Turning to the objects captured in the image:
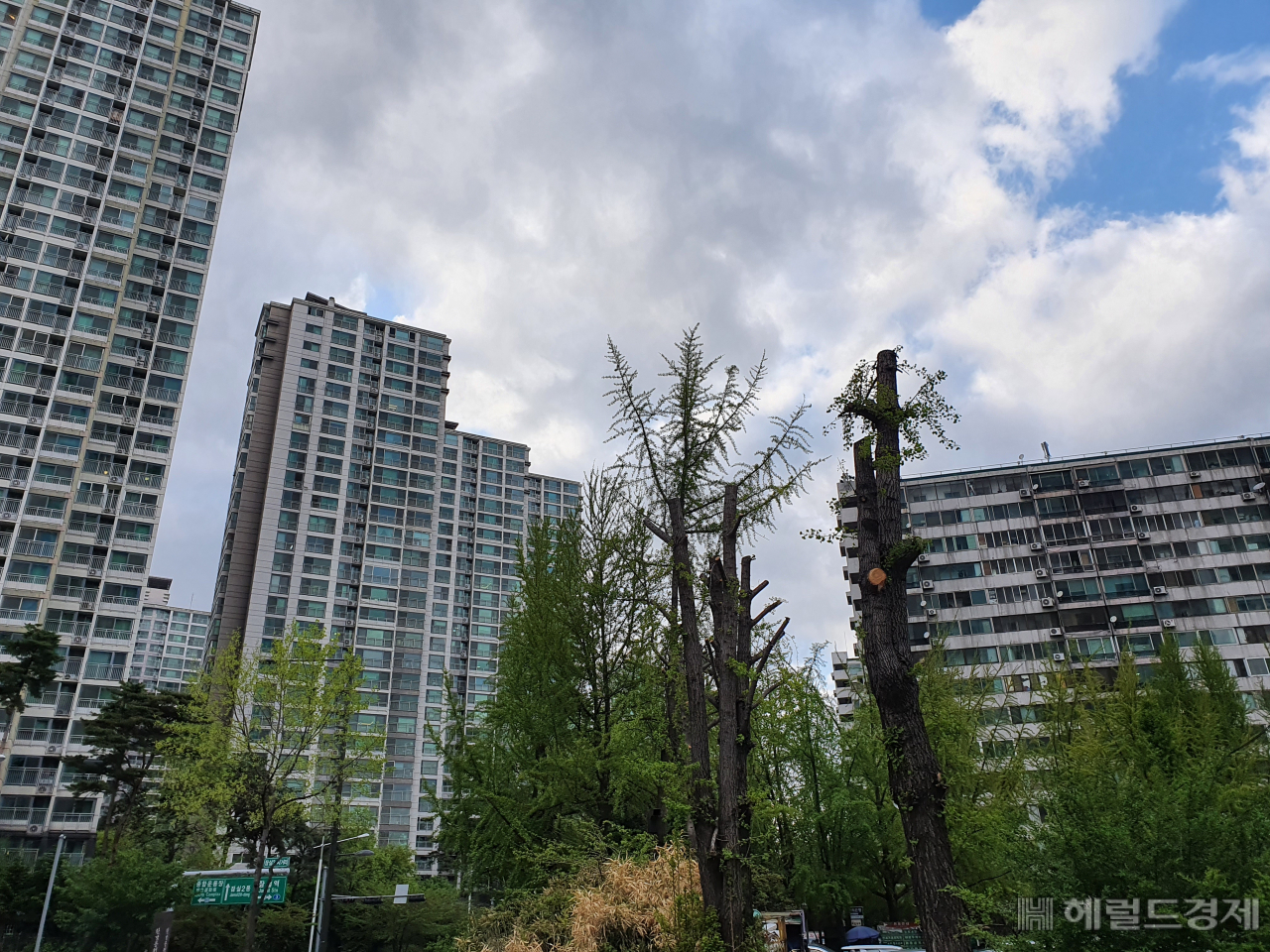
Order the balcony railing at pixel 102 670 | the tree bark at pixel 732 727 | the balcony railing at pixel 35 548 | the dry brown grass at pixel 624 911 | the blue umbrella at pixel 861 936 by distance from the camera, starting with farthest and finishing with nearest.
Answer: the balcony railing at pixel 102 670 → the balcony railing at pixel 35 548 → the blue umbrella at pixel 861 936 → the dry brown grass at pixel 624 911 → the tree bark at pixel 732 727

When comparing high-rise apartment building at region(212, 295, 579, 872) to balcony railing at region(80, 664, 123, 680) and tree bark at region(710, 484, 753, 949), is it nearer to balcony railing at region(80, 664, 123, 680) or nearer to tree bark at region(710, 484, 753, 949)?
balcony railing at region(80, 664, 123, 680)

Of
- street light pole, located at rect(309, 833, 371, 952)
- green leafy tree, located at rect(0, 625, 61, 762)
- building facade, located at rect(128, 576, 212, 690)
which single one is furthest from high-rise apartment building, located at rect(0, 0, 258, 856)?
building facade, located at rect(128, 576, 212, 690)

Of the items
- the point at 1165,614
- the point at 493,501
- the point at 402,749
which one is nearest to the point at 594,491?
the point at 1165,614

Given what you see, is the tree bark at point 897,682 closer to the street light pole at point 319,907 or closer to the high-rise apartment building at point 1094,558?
the street light pole at point 319,907

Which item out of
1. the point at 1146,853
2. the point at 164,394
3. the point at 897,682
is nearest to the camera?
the point at 1146,853

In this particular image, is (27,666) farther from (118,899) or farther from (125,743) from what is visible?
(118,899)

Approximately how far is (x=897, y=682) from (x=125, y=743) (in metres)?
43.7

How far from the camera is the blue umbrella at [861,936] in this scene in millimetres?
21875

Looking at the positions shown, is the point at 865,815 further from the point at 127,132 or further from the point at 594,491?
the point at 127,132

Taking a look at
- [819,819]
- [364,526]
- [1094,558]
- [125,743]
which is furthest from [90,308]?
[1094,558]

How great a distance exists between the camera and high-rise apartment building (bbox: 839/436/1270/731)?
166 ft

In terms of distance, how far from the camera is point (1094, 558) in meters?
53.4

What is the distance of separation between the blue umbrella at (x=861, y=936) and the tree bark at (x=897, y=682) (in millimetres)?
14335

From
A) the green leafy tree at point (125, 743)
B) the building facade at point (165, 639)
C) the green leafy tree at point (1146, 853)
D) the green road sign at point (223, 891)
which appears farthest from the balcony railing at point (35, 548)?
the building facade at point (165, 639)
